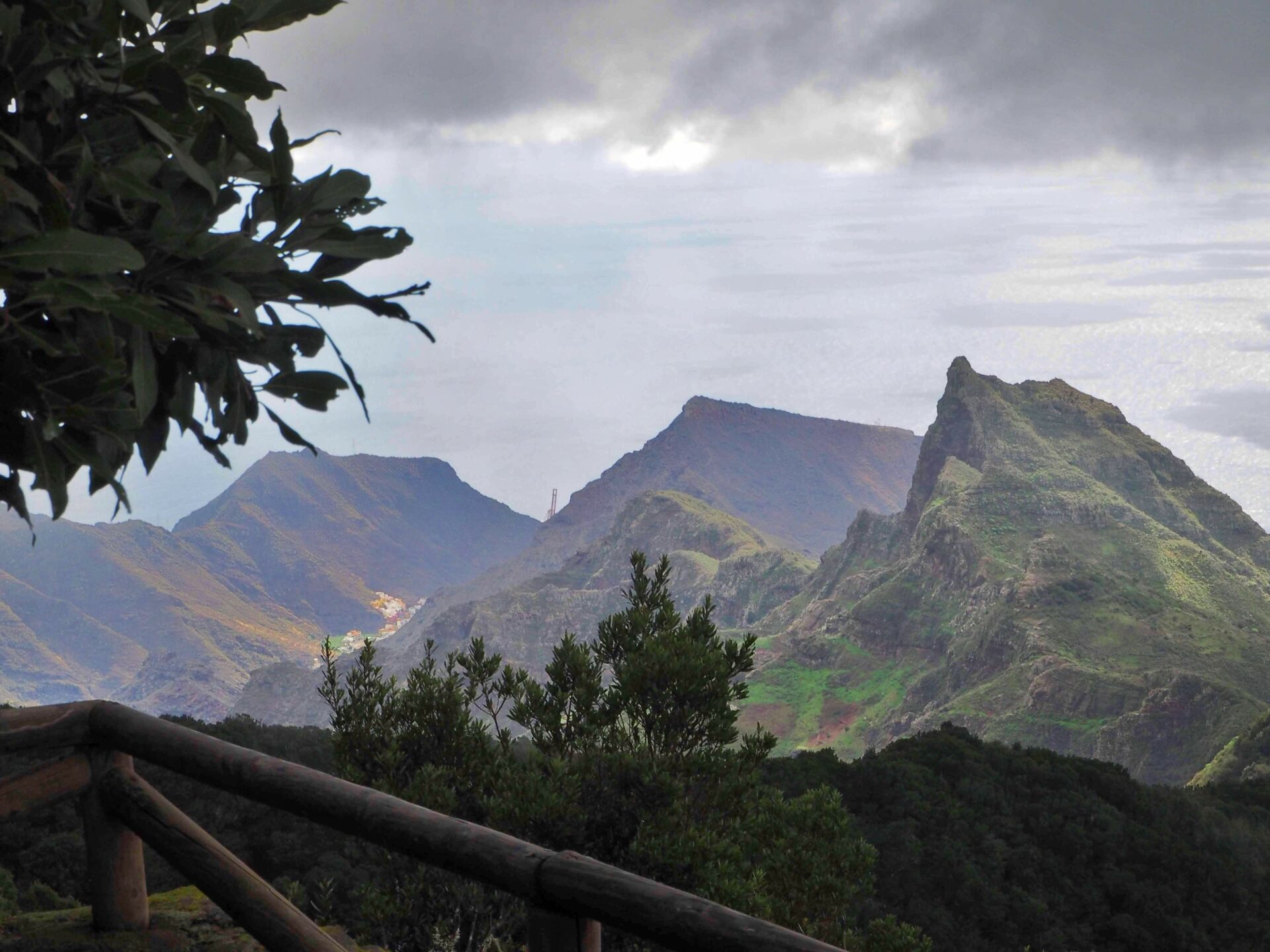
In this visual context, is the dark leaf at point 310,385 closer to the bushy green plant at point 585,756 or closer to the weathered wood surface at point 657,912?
the weathered wood surface at point 657,912

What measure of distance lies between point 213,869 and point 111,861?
68cm

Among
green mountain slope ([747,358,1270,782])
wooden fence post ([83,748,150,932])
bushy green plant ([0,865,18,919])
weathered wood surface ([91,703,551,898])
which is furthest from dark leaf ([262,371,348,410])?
green mountain slope ([747,358,1270,782])

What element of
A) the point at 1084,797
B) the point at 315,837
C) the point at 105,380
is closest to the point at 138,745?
the point at 105,380

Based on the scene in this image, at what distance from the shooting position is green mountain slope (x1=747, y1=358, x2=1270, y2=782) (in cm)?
10756

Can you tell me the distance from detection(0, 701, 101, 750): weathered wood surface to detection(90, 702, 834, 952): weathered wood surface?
3.9 inches

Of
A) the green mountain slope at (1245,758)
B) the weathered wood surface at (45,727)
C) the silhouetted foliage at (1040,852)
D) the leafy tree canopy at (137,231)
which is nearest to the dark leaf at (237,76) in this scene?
the leafy tree canopy at (137,231)

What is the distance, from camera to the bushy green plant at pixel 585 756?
29.3 feet

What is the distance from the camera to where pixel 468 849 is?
2451 millimetres

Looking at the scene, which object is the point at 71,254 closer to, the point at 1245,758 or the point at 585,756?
the point at 585,756

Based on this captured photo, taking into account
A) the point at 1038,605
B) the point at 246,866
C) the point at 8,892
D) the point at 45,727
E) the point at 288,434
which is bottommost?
the point at 8,892

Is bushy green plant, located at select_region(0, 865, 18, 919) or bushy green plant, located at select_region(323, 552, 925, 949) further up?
bushy green plant, located at select_region(323, 552, 925, 949)

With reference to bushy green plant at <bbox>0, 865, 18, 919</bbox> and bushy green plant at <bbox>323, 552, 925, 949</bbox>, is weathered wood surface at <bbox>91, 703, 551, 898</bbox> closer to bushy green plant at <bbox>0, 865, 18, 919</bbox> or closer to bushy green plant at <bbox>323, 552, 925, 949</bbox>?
bushy green plant at <bbox>323, 552, 925, 949</bbox>

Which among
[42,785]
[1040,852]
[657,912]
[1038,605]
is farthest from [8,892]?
[1038,605]

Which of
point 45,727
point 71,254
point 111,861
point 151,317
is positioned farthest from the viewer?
point 111,861
